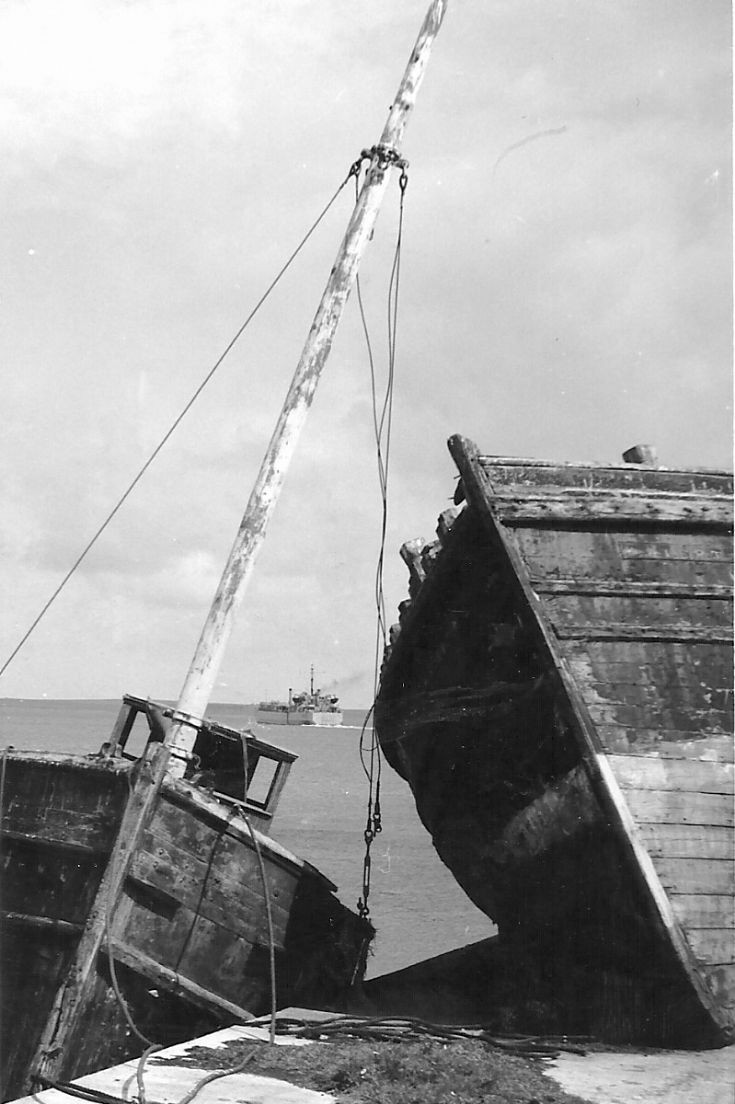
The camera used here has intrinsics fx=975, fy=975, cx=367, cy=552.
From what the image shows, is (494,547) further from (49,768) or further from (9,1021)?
(9,1021)

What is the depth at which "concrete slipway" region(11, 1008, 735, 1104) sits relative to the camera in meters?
4.84

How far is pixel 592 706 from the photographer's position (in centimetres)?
625

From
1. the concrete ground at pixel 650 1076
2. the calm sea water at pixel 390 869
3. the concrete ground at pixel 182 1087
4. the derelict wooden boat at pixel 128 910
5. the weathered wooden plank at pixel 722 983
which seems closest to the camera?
the concrete ground at pixel 182 1087

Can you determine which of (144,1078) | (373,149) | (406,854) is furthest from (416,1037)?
(406,854)

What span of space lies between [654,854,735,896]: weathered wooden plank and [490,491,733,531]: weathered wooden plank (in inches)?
87.1

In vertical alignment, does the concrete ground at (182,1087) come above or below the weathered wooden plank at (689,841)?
below

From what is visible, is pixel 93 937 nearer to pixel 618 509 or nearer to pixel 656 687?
pixel 656 687

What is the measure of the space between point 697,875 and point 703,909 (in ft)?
0.63

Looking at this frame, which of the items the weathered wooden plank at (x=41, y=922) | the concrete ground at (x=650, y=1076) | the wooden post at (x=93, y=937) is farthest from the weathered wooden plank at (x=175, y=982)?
the concrete ground at (x=650, y=1076)

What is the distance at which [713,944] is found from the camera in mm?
5785

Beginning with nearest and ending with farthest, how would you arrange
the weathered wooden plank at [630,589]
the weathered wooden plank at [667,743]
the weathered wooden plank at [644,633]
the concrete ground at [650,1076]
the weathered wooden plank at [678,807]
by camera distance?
the concrete ground at [650,1076]
the weathered wooden plank at [678,807]
the weathered wooden plank at [667,743]
the weathered wooden plank at [644,633]
the weathered wooden plank at [630,589]

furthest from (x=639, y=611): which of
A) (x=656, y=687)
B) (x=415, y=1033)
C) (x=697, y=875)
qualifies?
(x=415, y=1033)

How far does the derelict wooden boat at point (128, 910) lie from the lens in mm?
6785

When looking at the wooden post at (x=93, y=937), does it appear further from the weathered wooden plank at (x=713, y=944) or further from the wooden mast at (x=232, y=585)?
the weathered wooden plank at (x=713, y=944)
